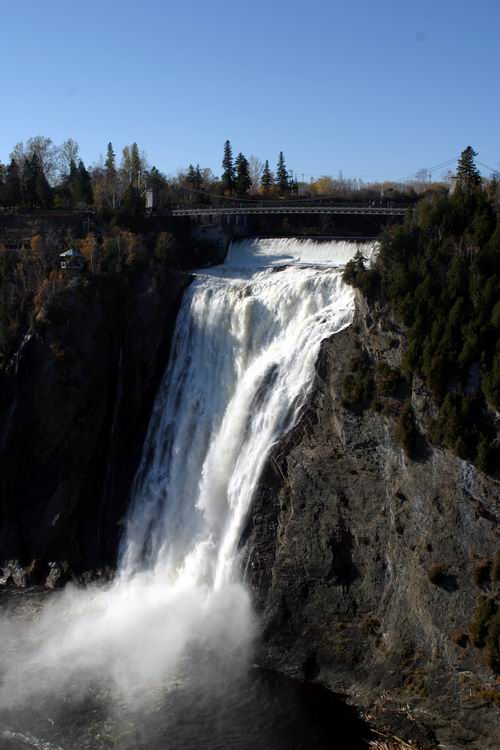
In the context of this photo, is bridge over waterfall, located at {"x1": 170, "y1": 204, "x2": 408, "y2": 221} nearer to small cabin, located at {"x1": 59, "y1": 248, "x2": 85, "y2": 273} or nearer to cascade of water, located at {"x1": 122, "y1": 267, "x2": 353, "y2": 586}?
cascade of water, located at {"x1": 122, "y1": 267, "x2": 353, "y2": 586}

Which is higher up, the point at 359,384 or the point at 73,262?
the point at 73,262

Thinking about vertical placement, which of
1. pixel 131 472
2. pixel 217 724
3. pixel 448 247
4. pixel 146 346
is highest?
pixel 448 247

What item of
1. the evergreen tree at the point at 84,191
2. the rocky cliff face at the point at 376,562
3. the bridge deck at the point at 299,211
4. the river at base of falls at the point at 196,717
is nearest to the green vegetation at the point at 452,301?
the rocky cliff face at the point at 376,562

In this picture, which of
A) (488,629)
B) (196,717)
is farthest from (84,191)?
(488,629)

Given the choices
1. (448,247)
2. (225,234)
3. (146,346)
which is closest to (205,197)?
(225,234)

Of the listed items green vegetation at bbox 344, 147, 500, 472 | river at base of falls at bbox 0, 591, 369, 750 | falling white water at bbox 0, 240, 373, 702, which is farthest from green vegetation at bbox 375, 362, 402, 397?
river at base of falls at bbox 0, 591, 369, 750

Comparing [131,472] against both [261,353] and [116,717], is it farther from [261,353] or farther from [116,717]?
[116,717]

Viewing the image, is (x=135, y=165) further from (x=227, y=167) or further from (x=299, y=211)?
(x=299, y=211)

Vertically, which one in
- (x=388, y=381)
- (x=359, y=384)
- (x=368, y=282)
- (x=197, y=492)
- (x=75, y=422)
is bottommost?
(x=197, y=492)
